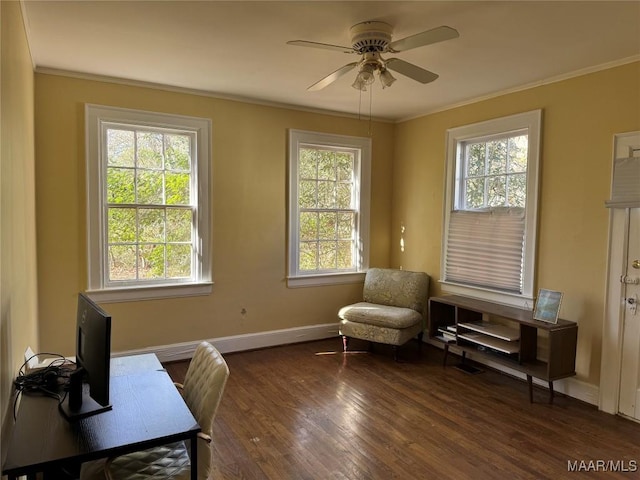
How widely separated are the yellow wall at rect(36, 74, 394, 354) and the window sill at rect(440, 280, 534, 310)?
3.44 feet

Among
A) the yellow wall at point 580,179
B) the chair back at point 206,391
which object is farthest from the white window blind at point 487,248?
the chair back at point 206,391

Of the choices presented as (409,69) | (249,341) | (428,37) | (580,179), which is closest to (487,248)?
(580,179)

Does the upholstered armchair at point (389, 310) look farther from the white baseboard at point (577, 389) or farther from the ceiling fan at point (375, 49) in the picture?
the ceiling fan at point (375, 49)

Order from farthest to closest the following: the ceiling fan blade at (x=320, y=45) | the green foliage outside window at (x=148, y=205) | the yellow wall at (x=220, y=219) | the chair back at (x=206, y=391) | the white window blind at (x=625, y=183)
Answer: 1. the green foliage outside window at (x=148, y=205)
2. the yellow wall at (x=220, y=219)
3. the white window blind at (x=625, y=183)
4. the ceiling fan blade at (x=320, y=45)
5. the chair back at (x=206, y=391)

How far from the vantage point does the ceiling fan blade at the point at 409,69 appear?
99.0 inches

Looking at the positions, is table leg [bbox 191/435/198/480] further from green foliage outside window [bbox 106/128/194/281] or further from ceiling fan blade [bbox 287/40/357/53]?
green foliage outside window [bbox 106/128/194/281]

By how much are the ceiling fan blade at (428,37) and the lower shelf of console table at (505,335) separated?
2218 mm

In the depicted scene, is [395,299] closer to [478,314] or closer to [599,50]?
[478,314]

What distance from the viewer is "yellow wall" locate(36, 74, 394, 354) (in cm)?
346

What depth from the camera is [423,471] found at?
2.37m

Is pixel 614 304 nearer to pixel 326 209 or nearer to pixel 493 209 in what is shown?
pixel 493 209

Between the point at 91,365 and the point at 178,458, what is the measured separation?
1.76 ft

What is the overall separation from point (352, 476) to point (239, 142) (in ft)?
10.3

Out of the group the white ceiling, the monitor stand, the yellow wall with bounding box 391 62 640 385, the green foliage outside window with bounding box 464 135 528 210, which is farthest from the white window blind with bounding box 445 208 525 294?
the monitor stand
